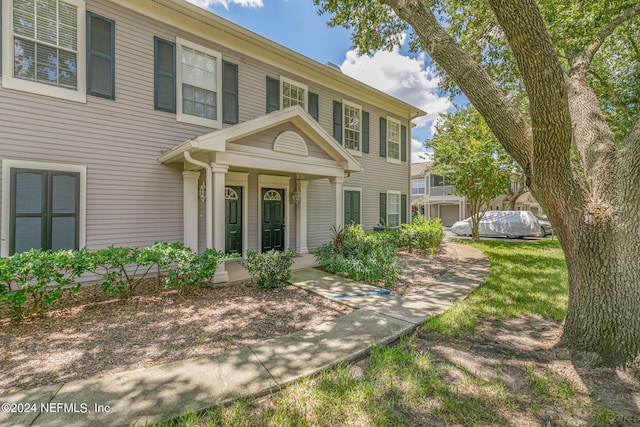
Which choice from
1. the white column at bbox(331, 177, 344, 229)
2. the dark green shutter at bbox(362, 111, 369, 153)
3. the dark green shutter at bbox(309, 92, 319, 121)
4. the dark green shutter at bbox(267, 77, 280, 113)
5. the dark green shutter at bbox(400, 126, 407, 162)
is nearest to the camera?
the white column at bbox(331, 177, 344, 229)

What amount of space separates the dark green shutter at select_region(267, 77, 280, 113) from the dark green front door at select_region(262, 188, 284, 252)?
231cm

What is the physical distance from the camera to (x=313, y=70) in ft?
29.8

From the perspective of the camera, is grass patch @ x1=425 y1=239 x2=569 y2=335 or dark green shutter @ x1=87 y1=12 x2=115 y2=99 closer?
grass patch @ x1=425 y1=239 x2=569 y2=335

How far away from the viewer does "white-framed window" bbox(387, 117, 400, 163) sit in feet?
39.4

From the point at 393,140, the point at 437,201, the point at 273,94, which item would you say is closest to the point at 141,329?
the point at 273,94

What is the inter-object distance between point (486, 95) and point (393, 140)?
9429 mm

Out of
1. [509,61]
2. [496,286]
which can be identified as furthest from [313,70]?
[496,286]

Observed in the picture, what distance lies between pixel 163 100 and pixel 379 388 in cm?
687

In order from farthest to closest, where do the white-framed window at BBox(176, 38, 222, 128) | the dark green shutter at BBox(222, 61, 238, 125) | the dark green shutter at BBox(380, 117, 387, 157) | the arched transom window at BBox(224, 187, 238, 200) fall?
the dark green shutter at BBox(380, 117, 387, 157) < the arched transom window at BBox(224, 187, 238, 200) < the dark green shutter at BBox(222, 61, 238, 125) < the white-framed window at BBox(176, 38, 222, 128)

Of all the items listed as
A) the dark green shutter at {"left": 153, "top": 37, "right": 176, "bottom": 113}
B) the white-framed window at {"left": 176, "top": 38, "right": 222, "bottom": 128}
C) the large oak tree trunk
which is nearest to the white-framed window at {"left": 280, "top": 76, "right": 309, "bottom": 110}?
the white-framed window at {"left": 176, "top": 38, "right": 222, "bottom": 128}

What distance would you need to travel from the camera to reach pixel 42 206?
521 cm

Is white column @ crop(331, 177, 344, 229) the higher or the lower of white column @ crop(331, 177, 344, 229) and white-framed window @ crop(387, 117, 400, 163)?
the lower

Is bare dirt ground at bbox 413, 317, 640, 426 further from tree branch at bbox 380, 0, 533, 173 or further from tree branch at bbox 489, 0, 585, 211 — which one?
tree branch at bbox 380, 0, 533, 173

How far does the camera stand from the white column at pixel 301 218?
8.93 metres
